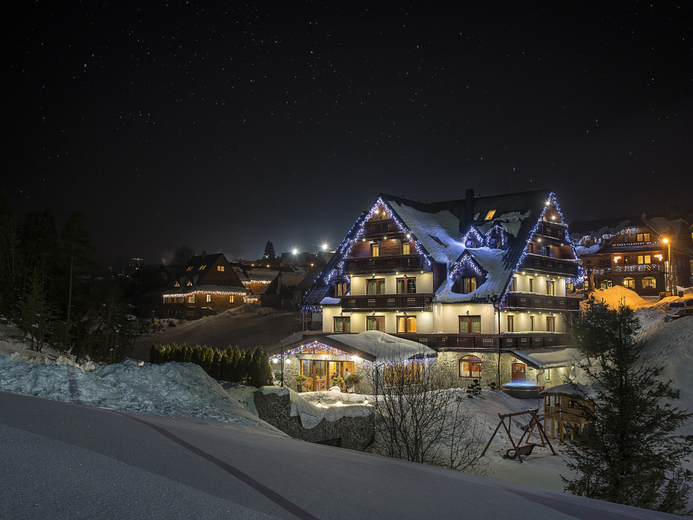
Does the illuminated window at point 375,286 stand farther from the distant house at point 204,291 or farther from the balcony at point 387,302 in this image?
the distant house at point 204,291

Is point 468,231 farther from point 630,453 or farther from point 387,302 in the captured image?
point 630,453

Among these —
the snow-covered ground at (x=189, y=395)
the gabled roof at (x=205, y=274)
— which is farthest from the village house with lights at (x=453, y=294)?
the gabled roof at (x=205, y=274)

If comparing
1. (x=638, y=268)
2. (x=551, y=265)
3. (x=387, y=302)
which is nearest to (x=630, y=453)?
(x=387, y=302)

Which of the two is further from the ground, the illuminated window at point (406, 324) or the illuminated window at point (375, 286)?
the illuminated window at point (375, 286)

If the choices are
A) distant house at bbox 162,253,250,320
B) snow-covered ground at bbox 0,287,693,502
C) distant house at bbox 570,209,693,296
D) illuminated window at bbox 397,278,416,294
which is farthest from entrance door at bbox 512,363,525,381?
distant house at bbox 162,253,250,320

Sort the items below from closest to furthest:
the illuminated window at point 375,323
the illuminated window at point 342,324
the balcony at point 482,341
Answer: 1. the balcony at point 482,341
2. the illuminated window at point 375,323
3. the illuminated window at point 342,324

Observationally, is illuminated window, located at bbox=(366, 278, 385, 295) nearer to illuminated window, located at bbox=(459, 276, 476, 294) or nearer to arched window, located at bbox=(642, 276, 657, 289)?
illuminated window, located at bbox=(459, 276, 476, 294)

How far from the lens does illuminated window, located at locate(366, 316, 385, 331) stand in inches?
1751

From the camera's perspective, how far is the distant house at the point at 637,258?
6875 cm

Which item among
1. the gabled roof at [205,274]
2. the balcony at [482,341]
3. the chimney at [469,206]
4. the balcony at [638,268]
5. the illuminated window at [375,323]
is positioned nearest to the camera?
the balcony at [482,341]

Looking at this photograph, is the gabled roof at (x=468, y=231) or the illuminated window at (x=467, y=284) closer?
the gabled roof at (x=468, y=231)

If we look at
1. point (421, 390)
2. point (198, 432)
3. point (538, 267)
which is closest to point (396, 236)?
point (538, 267)

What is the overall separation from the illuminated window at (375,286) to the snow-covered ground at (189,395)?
13866 millimetres

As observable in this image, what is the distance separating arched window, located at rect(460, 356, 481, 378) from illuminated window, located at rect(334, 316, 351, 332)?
33.5 ft
